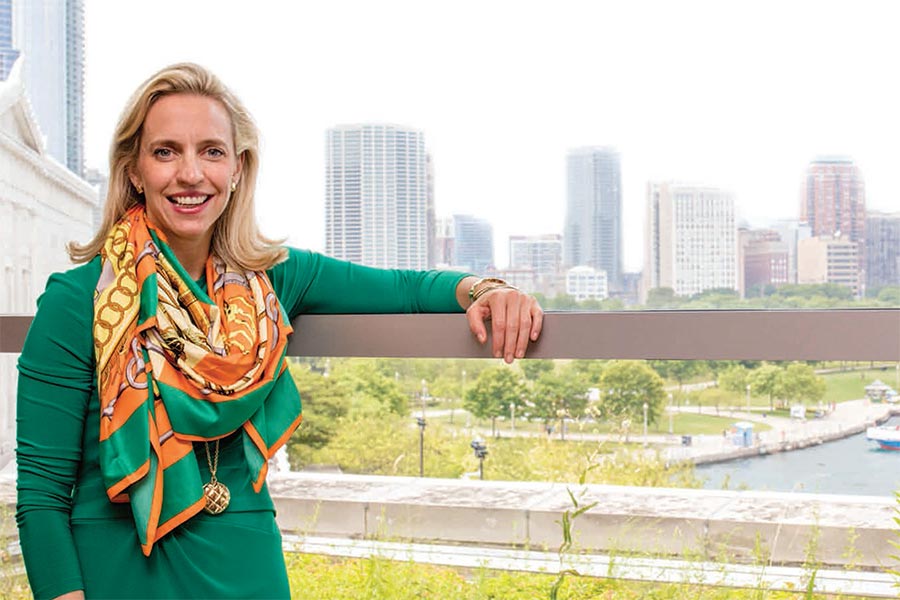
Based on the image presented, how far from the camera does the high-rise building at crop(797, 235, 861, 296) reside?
23.4 ft

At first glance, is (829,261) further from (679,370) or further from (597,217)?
(597,217)

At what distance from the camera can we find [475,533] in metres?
4.97

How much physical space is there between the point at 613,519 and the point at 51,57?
4.34 m

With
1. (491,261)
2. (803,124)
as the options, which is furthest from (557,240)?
(803,124)

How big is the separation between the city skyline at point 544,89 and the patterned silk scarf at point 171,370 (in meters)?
6.12

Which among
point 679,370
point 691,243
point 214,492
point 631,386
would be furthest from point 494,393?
point 214,492

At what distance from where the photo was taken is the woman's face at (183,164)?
0.97m

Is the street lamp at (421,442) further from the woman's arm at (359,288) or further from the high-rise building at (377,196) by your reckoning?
the woman's arm at (359,288)

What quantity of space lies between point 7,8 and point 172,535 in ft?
18.9

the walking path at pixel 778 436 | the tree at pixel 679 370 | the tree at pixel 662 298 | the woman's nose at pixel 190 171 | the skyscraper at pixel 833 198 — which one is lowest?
the walking path at pixel 778 436

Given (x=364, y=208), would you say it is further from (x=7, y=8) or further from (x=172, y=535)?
(x=172, y=535)

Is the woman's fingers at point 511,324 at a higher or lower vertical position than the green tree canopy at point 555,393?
higher

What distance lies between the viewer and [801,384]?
772 cm

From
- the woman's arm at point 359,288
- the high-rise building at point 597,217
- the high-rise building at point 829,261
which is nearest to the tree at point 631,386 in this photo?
the high-rise building at point 597,217
